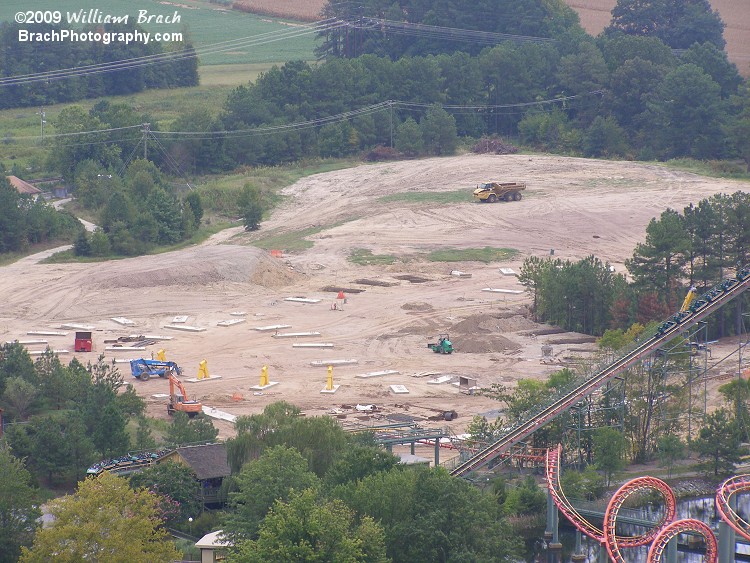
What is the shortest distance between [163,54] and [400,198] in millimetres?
47870

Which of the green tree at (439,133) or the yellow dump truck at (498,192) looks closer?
the yellow dump truck at (498,192)

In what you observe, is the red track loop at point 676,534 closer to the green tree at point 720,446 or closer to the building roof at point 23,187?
the green tree at point 720,446

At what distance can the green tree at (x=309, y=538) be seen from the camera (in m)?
32.2

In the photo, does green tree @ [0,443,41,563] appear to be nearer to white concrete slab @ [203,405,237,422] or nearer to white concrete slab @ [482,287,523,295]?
white concrete slab @ [203,405,237,422]

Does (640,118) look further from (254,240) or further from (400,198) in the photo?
(254,240)

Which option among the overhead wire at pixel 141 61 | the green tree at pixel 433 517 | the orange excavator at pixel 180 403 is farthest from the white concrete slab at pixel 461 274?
the overhead wire at pixel 141 61

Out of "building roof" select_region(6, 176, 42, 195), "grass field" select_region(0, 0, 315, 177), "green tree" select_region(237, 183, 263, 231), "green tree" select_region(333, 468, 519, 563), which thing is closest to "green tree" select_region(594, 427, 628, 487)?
"green tree" select_region(333, 468, 519, 563)

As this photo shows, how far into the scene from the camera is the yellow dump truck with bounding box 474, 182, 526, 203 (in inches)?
3748

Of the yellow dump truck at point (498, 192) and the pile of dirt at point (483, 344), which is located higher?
the yellow dump truck at point (498, 192)

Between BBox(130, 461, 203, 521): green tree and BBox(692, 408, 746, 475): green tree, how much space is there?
667 inches

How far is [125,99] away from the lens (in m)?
131

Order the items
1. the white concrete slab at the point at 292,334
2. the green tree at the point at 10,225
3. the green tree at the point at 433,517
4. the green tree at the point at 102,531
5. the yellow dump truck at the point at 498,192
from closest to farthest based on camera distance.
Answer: the green tree at the point at 102,531
the green tree at the point at 433,517
the white concrete slab at the point at 292,334
the green tree at the point at 10,225
the yellow dump truck at the point at 498,192

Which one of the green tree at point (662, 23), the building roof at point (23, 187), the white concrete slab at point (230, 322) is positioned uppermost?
the green tree at point (662, 23)

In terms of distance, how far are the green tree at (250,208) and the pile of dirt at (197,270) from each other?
404 inches
